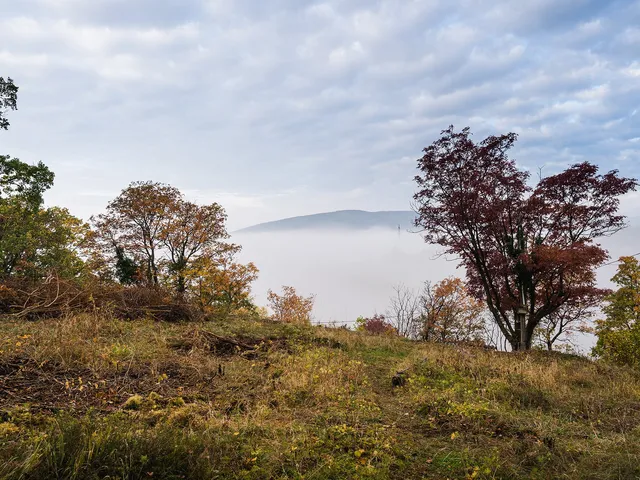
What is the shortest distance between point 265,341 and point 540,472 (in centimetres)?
654

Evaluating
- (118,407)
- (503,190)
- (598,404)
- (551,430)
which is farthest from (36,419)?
(503,190)

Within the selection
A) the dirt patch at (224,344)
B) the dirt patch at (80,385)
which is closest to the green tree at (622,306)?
the dirt patch at (224,344)

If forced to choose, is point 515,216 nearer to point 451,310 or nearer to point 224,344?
point 224,344

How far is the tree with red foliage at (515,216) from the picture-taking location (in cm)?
1127

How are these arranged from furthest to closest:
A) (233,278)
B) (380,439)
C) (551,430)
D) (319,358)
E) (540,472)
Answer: (233,278), (319,358), (551,430), (380,439), (540,472)

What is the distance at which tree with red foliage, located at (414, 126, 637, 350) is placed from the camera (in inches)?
444

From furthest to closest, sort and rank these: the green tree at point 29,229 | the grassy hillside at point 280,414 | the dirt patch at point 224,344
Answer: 1. the green tree at point 29,229
2. the dirt patch at point 224,344
3. the grassy hillside at point 280,414

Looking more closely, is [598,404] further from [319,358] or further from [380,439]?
[319,358]

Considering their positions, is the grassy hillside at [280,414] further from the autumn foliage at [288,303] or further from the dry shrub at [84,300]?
the autumn foliage at [288,303]

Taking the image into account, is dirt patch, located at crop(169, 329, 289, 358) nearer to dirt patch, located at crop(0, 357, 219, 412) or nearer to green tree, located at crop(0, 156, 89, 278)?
dirt patch, located at crop(0, 357, 219, 412)

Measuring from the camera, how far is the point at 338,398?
5.26 meters

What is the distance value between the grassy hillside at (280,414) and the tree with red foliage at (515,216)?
12.8 ft

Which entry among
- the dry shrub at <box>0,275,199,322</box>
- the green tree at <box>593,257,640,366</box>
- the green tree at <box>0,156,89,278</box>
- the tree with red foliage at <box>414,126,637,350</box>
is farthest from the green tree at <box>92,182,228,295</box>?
the green tree at <box>593,257,640,366</box>

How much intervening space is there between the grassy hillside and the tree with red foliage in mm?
3899
